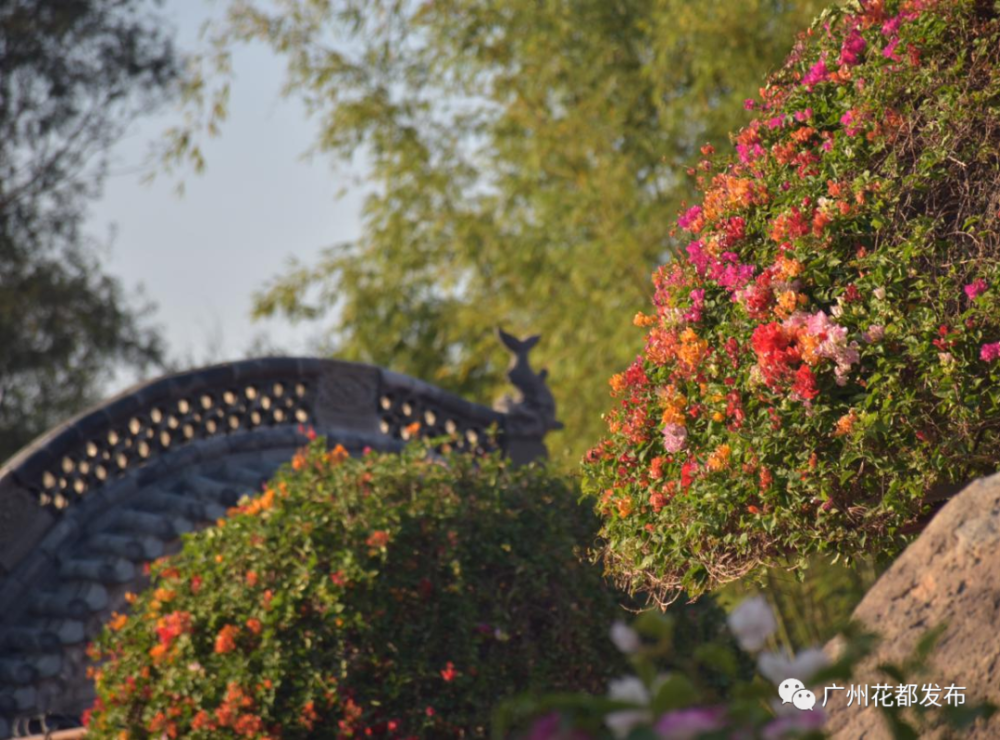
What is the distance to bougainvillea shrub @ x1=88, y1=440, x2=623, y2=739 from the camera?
549cm

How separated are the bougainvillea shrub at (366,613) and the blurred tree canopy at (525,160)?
5.17 m

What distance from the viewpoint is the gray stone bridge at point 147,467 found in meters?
7.86

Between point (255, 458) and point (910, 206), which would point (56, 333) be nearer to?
point (255, 458)

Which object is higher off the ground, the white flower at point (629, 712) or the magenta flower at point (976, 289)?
the magenta flower at point (976, 289)

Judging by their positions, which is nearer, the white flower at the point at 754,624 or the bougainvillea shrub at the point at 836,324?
the white flower at the point at 754,624

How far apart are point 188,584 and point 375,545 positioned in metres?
1.08

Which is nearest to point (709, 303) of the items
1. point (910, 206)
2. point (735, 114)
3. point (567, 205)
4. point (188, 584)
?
point (910, 206)

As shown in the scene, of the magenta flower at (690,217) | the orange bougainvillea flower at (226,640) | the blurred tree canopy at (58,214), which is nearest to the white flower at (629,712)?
the magenta flower at (690,217)

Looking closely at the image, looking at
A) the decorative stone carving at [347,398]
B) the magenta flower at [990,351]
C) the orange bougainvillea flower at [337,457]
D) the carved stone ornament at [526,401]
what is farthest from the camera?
the decorative stone carving at [347,398]

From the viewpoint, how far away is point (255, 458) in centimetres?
964

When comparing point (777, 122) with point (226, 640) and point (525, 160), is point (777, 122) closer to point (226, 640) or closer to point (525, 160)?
point (226, 640)

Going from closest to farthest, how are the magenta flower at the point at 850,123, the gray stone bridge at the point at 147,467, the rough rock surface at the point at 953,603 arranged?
the rough rock surface at the point at 953,603 → the magenta flower at the point at 850,123 → the gray stone bridge at the point at 147,467

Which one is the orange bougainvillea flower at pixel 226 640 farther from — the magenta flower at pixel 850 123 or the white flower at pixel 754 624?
the white flower at pixel 754 624

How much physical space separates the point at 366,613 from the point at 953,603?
351cm
